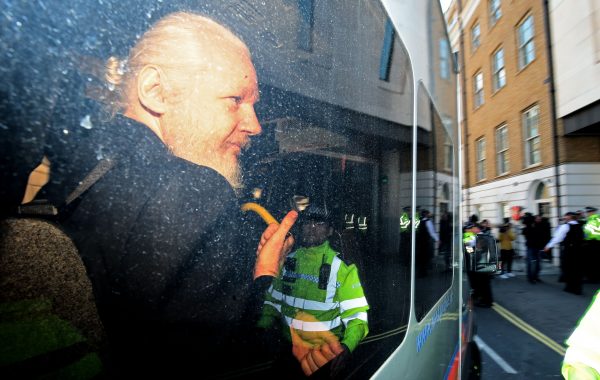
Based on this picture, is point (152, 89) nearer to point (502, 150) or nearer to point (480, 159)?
point (502, 150)

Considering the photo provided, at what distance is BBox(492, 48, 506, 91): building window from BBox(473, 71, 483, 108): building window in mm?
1364

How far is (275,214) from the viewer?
0.77 meters

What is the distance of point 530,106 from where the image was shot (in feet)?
43.2

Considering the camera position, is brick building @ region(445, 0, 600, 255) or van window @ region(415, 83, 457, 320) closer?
van window @ region(415, 83, 457, 320)

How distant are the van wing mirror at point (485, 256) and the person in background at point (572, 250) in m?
6.92

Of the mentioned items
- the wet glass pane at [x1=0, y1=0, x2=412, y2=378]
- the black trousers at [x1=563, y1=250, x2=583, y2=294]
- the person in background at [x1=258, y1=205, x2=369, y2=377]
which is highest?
the wet glass pane at [x1=0, y1=0, x2=412, y2=378]

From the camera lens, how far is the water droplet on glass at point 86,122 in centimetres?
49

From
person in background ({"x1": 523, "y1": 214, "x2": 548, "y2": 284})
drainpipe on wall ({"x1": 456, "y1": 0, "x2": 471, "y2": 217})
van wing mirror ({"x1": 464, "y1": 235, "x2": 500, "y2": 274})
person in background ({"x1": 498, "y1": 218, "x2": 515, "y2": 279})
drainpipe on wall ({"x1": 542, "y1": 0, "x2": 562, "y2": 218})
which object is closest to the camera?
van wing mirror ({"x1": 464, "y1": 235, "x2": 500, "y2": 274})

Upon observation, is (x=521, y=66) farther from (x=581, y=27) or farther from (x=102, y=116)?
(x=102, y=116)

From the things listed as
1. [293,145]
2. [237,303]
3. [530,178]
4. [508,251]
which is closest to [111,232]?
[237,303]

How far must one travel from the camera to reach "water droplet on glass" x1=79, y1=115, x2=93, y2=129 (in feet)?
1.62

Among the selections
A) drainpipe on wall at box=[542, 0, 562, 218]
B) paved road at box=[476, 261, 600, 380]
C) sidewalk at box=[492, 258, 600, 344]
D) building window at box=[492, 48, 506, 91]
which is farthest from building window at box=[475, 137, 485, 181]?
paved road at box=[476, 261, 600, 380]

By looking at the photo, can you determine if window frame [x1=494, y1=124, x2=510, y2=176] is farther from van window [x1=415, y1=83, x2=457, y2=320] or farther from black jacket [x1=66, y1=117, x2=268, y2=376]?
black jacket [x1=66, y1=117, x2=268, y2=376]

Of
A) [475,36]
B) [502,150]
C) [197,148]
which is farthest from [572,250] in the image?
[475,36]
